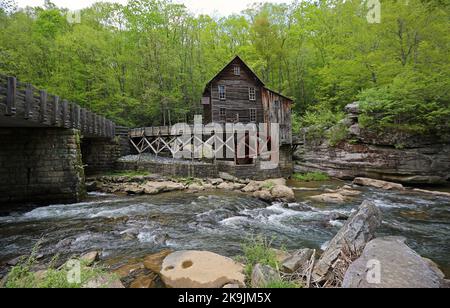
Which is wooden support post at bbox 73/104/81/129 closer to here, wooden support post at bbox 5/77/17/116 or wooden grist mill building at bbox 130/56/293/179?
wooden support post at bbox 5/77/17/116

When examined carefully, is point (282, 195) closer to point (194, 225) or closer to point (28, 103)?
point (194, 225)

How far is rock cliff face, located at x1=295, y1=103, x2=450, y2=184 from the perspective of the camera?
13758 millimetres

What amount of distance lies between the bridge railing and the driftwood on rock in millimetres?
9242

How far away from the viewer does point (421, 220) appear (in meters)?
7.86

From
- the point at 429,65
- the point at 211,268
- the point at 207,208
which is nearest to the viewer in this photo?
the point at 211,268

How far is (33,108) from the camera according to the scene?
7.75 m

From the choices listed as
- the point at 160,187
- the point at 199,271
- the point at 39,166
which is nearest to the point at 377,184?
the point at 160,187

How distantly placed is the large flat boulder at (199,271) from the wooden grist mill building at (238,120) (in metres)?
11.9

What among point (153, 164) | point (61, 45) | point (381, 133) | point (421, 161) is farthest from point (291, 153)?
point (61, 45)

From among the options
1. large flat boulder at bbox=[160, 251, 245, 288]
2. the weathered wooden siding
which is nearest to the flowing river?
large flat boulder at bbox=[160, 251, 245, 288]

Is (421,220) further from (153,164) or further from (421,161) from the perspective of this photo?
(153,164)

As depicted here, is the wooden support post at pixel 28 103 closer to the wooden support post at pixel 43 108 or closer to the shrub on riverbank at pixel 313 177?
the wooden support post at pixel 43 108

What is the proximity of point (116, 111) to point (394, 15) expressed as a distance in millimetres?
23579

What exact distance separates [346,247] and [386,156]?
45.7 feet
